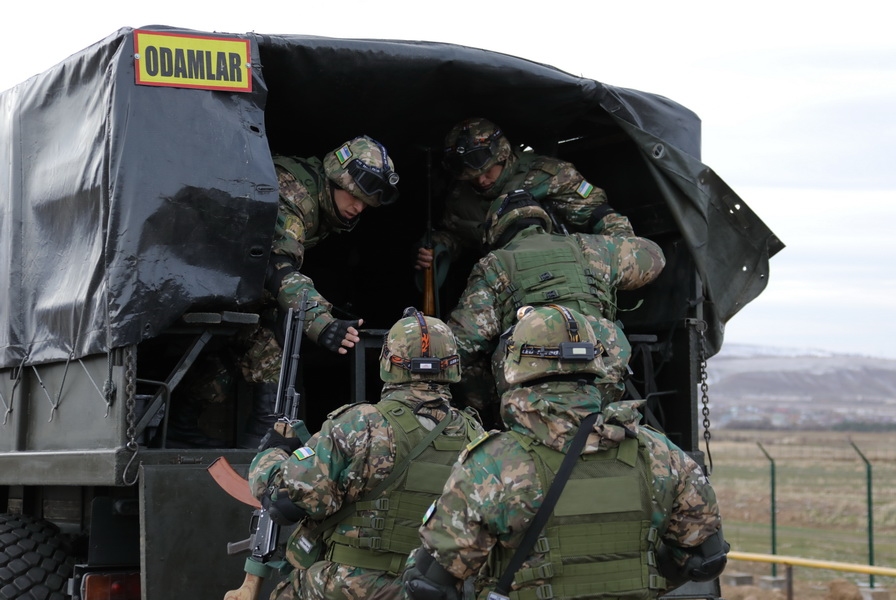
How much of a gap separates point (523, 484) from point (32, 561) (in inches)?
106

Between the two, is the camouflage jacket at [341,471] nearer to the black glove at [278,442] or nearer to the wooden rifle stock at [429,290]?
the black glove at [278,442]

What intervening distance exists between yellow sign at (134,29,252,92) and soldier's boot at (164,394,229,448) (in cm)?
153

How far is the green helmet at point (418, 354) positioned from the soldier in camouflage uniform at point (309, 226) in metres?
0.65

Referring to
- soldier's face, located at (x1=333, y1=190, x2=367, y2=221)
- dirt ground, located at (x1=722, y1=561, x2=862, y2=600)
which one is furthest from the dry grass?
soldier's face, located at (x1=333, y1=190, x2=367, y2=221)

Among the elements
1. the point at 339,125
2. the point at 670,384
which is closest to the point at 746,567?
the point at 670,384

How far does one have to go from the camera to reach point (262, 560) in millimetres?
4664

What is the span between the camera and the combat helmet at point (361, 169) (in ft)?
A: 19.4

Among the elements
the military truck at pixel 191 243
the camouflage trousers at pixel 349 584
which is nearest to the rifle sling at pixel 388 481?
the camouflage trousers at pixel 349 584

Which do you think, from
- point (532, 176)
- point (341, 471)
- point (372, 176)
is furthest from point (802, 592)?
point (341, 471)

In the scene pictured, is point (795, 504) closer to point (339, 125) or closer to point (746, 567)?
point (746, 567)

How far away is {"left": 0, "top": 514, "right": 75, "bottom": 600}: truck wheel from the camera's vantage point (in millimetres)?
5188

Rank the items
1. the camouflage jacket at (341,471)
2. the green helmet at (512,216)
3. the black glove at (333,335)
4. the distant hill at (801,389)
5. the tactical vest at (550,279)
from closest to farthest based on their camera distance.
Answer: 1. the camouflage jacket at (341,471)
2. the black glove at (333,335)
3. the tactical vest at (550,279)
4. the green helmet at (512,216)
5. the distant hill at (801,389)

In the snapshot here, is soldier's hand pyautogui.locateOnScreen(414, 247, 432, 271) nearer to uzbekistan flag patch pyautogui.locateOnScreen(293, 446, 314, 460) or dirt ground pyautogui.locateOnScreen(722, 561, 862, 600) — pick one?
uzbekistan flag patch pyautogui.locateOnScreen(293, 446, 314, 460)

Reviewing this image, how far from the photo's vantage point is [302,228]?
5.88 metres
